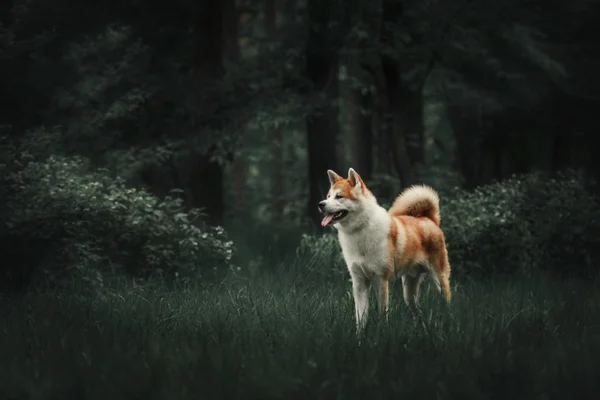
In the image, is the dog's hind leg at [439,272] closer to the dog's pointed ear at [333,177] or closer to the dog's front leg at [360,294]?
the dog's front leg at [360,294]

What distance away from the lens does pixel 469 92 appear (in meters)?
18.3

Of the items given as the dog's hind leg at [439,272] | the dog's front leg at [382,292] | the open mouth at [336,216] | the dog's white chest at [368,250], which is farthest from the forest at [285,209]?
the open mouth at [336,216]

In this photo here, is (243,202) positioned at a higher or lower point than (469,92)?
lower

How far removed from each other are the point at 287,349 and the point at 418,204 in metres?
4.02

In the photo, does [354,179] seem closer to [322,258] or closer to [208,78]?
[322,258]

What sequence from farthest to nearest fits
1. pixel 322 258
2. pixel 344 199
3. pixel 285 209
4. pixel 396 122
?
1. pixel 285 209
2. pixel 396 122
3. pixel 322 258
4. pixel 344 199

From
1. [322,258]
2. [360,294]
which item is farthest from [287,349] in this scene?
[322,258]

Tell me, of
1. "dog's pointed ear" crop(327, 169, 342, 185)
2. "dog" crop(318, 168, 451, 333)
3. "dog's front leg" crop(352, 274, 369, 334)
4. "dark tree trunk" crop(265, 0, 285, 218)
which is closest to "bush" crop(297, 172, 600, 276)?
"dog's pointed ear" crop(327, 169, 342, 185)

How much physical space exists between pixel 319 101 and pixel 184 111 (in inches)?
93.4

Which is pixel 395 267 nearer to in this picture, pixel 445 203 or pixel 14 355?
pixel 14 355

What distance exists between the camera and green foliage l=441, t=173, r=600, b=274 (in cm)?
1496

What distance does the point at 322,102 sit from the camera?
1634 cm

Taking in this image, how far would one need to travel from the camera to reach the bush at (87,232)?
42.1 ft

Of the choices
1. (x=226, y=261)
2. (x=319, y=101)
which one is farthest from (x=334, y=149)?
(x=226, y=261)
